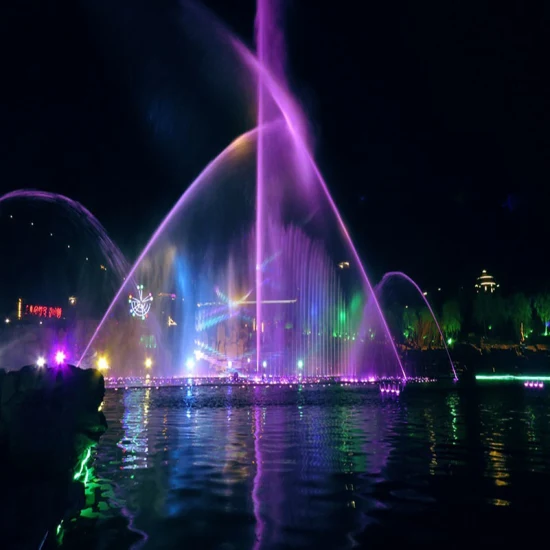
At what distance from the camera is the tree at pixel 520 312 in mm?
79438

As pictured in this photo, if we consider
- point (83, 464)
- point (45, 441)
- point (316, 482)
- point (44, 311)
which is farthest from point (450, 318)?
point (316, 482)

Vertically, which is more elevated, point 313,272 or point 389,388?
point 313,272

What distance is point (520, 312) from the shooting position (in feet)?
261

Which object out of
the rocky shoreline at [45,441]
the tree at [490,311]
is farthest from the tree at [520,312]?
the rocky shoreline at [45,441]

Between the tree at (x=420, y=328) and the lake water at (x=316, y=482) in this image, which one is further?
the tree at (x=420, y=328)

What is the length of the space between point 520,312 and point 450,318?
29.0 ft

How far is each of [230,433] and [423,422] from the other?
589cm

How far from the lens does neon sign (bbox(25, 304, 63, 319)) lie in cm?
8250

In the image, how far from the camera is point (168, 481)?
382 inches

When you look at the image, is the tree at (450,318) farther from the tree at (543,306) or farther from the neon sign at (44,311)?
the neon sign at (44,311)

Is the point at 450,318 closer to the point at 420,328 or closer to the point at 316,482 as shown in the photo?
the point at 420,328

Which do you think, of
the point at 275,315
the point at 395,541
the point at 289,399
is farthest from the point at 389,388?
the point at 275,315

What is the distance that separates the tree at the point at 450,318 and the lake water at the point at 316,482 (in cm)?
6498

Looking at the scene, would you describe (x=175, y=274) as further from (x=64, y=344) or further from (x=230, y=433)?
(x=230, y=433)
